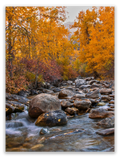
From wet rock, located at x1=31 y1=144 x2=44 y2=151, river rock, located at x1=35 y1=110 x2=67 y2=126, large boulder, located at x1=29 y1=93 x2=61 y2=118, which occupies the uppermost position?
large boulder, located at x1=29 y1=93 x2=61 y2=118

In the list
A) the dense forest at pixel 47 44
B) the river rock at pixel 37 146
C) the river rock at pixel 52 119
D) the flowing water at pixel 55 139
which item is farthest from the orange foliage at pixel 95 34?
the river rock at pixel 37 146

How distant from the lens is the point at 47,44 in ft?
28.7

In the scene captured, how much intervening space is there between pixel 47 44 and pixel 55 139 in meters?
7.07

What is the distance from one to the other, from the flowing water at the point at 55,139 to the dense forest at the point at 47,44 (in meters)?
2.48

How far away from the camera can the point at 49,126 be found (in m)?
4.25

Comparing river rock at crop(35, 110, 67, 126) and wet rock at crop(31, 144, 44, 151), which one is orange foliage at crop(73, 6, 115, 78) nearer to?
river rock at crop(35, 110, 67, 126)

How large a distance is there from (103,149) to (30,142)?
6.22 feet

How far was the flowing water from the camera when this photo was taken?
2.78 meters

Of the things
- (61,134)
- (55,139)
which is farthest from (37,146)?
(61,134)

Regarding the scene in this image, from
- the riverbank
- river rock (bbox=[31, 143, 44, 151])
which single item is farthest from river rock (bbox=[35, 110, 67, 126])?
river rock (bbox=[31, 143, 44, 151])

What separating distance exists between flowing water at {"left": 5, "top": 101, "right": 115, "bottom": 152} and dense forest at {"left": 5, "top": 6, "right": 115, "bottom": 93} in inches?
A: 97.7
